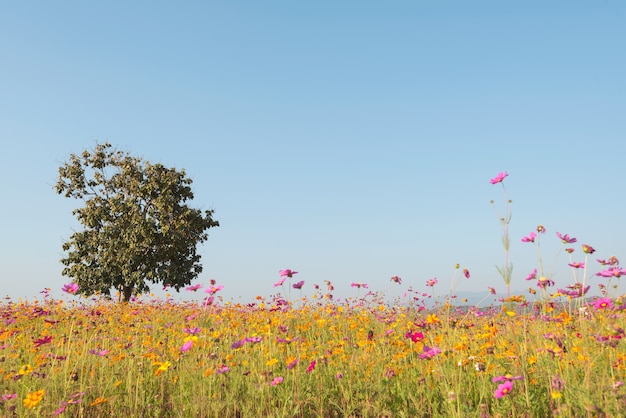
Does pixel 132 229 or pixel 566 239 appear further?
pixel 132 229

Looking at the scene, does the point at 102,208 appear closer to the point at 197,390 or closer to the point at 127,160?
the point at 127,160

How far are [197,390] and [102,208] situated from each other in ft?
86.2

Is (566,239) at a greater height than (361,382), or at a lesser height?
greater

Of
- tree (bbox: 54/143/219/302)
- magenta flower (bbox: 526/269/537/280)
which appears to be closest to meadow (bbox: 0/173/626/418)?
magenta flower (bbox: 526/269/537/280)

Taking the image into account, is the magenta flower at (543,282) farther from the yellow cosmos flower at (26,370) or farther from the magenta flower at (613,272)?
the yellow cosmos flower at (26,370)

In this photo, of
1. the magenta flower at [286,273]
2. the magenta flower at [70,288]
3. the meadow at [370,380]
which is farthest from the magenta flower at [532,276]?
the magenta flower at [70,288]

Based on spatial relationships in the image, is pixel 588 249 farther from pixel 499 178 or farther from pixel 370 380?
pixel 370 380

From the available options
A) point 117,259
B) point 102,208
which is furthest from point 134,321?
point 102,208

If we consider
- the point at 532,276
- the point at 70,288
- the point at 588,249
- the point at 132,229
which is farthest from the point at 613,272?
the point at 132,229

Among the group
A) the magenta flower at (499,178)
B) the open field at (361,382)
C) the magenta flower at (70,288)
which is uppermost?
the magenta flower at (499,178)

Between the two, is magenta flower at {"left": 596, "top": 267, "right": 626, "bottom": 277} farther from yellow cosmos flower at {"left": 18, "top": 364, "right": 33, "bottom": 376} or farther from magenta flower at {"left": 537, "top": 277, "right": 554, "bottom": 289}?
yellow cosmos flower at {"left": 18, "top": 364, "right": 33, "bottom": 376}

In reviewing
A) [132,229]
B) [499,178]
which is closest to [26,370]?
[499,178]

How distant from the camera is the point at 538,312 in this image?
6.39 m

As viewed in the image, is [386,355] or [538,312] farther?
[538,312]
